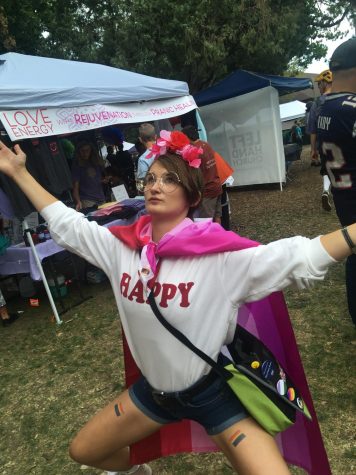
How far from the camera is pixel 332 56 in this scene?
2.41 metres

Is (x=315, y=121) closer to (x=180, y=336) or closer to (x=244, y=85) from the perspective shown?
(x=244, y=85)

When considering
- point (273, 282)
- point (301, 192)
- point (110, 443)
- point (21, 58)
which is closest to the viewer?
point (273, 282)

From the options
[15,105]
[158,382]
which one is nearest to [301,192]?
[15,105]

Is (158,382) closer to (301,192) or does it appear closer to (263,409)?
(263,409)

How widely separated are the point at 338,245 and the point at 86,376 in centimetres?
287

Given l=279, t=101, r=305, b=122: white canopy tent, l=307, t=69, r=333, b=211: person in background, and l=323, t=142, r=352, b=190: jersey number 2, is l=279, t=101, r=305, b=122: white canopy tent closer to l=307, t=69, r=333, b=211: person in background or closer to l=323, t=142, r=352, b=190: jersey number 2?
l=307, t=69, r=333, b=211: person in background

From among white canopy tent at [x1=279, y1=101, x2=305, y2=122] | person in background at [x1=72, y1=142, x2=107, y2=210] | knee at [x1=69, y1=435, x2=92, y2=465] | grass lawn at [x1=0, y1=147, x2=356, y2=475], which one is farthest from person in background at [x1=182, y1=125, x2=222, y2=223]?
white canopy tent at [x1=279, y1=101, x2=305, y2=122]

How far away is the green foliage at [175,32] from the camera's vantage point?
41.0ft

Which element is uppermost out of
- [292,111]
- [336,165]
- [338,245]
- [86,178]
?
[338,245]

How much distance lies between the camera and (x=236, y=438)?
143 cm

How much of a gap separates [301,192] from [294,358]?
8392mm

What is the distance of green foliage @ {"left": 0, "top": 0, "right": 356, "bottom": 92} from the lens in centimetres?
1251

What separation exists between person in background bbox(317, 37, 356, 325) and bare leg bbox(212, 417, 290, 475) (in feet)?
5.64

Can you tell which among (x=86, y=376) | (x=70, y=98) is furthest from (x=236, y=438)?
(x=70, y=98)
